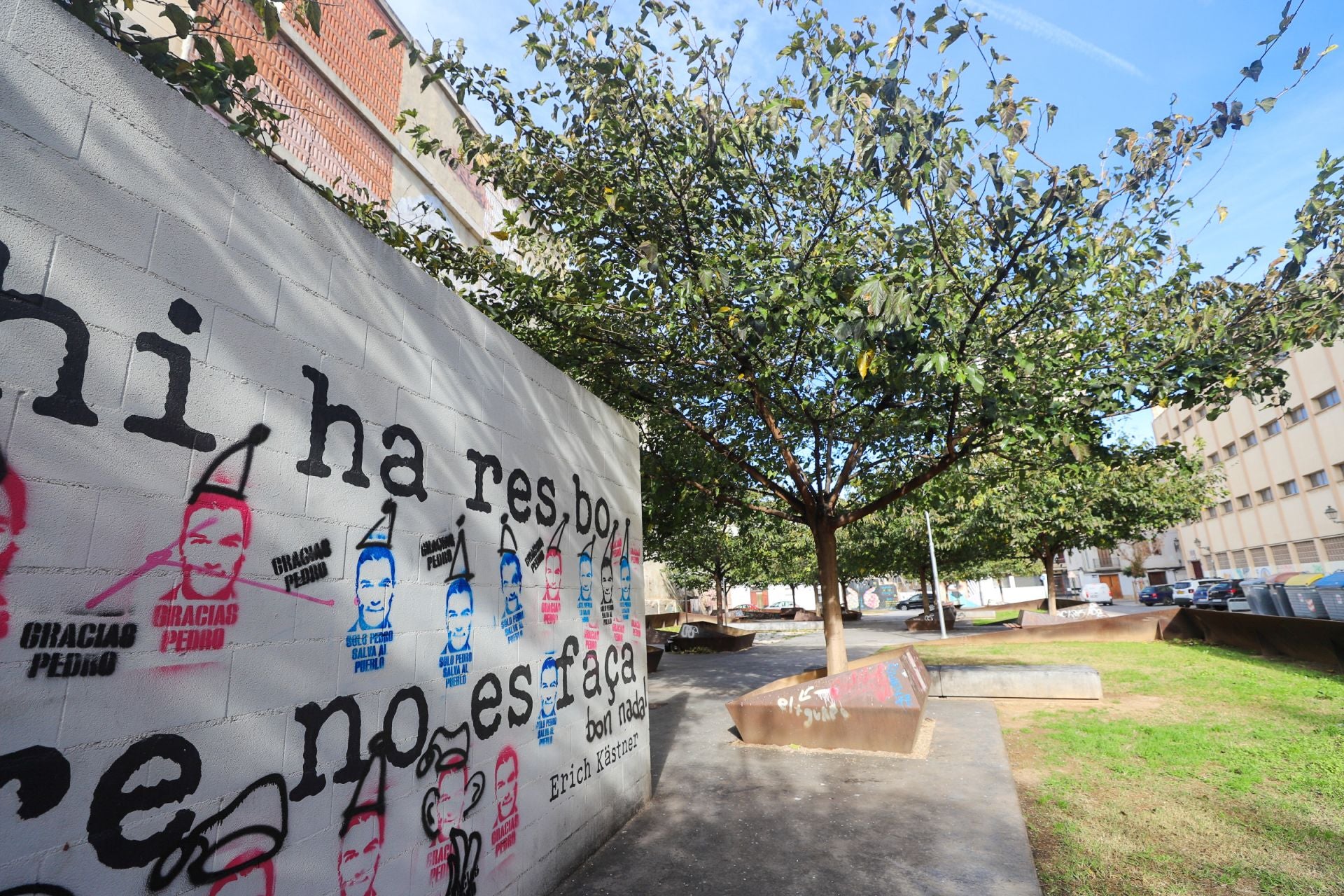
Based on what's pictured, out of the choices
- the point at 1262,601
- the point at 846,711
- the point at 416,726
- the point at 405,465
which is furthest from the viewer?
the point at 1262,601

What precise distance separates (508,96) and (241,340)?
5817mm

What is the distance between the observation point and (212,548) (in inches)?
93.7

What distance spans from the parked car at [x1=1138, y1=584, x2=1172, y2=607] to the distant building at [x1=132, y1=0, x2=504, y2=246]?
42732 mm

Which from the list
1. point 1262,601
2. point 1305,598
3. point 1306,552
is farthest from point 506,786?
point 1306,552

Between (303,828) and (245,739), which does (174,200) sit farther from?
(303,828)

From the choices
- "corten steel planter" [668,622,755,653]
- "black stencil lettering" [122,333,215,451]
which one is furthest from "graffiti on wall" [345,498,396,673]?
"corten steel planter" [668,622,755,653]

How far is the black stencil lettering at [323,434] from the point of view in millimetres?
2859

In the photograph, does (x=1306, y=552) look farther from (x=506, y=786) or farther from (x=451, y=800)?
(x=451, y=800)

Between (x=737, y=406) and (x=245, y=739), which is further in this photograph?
(x=737, y=406)

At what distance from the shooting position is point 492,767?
3.78 meters

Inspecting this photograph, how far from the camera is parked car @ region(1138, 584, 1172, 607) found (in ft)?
130

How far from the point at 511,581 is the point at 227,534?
6.35ft

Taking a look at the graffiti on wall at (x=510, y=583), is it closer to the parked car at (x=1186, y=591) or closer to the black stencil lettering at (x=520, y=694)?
the black stencil lettering at (x=520, y=694)

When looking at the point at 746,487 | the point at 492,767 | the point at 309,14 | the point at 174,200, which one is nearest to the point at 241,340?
the point at 174,200
